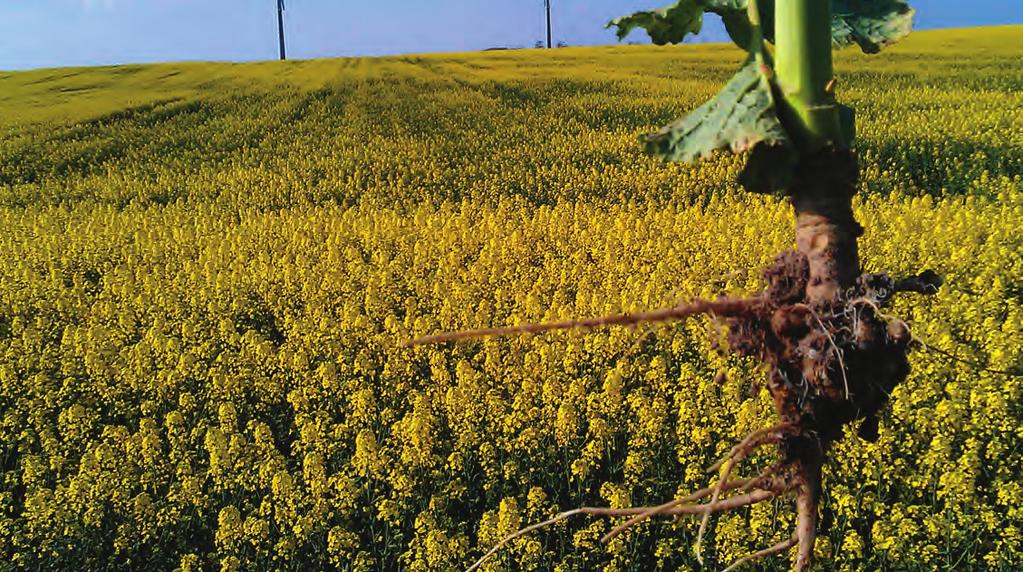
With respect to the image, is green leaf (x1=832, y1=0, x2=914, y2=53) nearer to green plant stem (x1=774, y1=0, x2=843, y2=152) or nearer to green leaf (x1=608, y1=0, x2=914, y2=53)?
green leaf (x1=608, y1=0, x2=914, y2=53)

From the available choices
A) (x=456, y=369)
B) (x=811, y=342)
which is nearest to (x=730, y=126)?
(x=811, y=342)

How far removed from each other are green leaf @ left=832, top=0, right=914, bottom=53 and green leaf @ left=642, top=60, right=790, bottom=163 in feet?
1.38

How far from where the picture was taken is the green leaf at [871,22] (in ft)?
5.03

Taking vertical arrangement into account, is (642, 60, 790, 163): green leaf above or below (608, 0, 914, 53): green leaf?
below

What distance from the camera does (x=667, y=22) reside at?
1.59 metres

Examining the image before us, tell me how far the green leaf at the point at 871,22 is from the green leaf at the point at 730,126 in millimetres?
422

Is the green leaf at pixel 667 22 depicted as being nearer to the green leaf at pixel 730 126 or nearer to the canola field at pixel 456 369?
the green leaf at pixel 730 126

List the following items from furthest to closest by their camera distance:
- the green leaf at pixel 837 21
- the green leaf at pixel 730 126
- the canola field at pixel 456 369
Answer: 1. the canola field at pixel 456 369
2. the green leaf at pixel 837 21
3. the green leaf at pixel 730 126

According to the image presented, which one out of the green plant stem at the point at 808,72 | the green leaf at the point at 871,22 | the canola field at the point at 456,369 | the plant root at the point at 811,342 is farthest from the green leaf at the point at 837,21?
the canola field at the point at 456,369

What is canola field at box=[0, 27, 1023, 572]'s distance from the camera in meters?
3.67

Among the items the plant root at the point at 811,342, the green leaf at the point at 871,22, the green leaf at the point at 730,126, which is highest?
the green leaf at the point at 871,22

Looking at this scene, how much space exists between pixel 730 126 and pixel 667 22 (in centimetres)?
47

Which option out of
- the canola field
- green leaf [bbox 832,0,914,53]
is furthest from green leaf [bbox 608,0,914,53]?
the canola field

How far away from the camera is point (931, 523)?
131 inches
